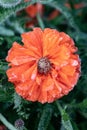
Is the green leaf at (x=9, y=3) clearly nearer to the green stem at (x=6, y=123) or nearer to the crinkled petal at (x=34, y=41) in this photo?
the crinkled petal at (x=34, y=41)

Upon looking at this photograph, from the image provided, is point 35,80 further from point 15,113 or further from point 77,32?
point 77,32

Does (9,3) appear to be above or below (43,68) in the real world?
above

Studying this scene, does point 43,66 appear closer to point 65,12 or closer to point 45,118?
point 45,118

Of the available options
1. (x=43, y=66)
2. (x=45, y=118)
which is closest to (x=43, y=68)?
(x=43, y=66)

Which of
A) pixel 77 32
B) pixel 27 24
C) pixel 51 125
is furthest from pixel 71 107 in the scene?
pixel 27 24

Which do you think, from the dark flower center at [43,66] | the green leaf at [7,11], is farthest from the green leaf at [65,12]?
the dark flower center at [43,66]

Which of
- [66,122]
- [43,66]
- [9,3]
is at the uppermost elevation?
[9,3]

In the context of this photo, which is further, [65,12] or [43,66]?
[65,12]

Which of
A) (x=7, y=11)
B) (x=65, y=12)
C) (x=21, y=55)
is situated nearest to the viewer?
(x=21, y=55)
